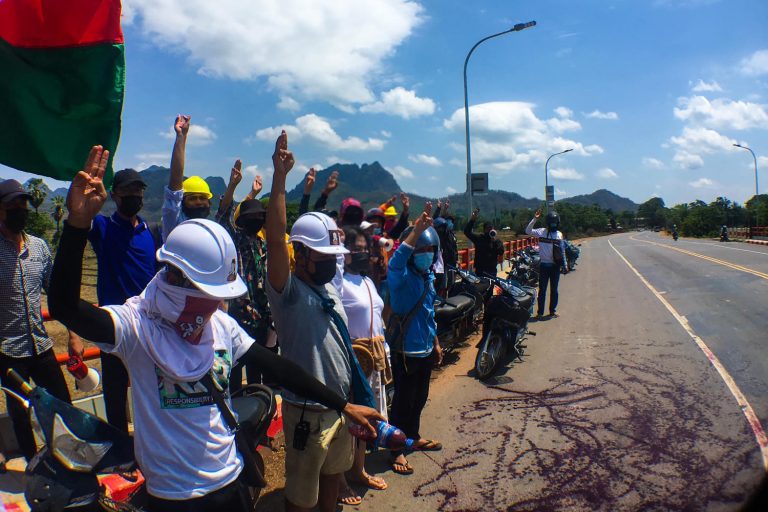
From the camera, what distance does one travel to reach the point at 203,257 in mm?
1793

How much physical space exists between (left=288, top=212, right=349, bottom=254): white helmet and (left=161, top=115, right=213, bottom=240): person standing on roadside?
120 cm

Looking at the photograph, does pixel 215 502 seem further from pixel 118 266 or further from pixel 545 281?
pixel 545 281

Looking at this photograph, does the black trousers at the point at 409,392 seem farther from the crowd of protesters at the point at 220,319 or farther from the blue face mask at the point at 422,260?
the blue face mask at the point at 422,260

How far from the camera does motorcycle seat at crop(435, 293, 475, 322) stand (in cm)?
573

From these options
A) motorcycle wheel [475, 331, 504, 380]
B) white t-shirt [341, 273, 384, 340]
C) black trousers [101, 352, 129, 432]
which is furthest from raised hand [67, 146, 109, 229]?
motorcycle wheel [475, 331, 504, 380]

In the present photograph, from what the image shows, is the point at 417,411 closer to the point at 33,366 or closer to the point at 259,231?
the point at 259,231

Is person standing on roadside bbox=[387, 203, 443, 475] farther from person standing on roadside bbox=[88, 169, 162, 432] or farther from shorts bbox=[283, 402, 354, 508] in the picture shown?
person standing on roadside bbox=[88, 169, 162, 432]

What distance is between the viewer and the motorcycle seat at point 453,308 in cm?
573

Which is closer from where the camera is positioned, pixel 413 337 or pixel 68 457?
pixel 68 457

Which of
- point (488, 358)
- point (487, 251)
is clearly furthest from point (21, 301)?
point (487, 251)

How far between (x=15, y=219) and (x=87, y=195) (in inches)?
84.6

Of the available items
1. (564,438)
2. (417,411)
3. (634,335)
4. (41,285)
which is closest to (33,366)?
(41,285)

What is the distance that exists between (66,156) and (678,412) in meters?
5.34

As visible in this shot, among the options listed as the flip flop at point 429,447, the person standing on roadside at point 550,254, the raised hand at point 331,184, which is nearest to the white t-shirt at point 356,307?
the flip flop at point 429,447
